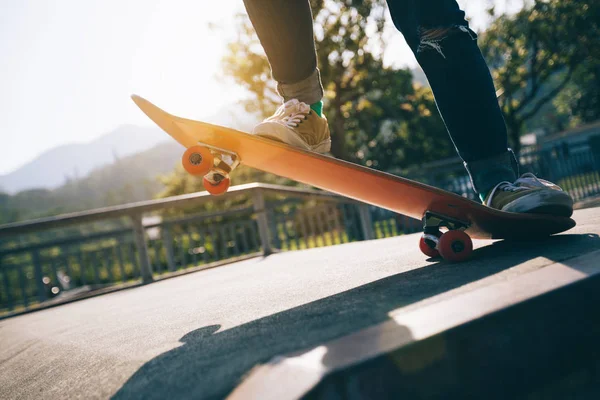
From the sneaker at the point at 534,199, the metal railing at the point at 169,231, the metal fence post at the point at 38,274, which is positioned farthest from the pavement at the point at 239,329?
the metal fence post at the point at 38,274

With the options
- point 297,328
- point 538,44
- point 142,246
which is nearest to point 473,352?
point 297,328

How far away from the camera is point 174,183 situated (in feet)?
121

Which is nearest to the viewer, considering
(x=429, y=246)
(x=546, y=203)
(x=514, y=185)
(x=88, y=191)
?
(x=546, y=203)

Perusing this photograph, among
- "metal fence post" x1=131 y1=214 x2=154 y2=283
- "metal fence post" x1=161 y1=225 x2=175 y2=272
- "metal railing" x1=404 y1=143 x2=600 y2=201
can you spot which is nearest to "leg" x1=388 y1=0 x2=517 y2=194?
"metal fence post" x1=131 y1=214 x2=154 y2=283

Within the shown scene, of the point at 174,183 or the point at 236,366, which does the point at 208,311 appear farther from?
the point at 174,183

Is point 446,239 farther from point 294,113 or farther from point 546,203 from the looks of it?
point 294,113

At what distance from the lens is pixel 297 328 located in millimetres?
963

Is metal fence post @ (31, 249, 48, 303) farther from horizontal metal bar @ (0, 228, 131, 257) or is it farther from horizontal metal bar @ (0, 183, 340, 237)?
horizontal metal bar @ (0, 183, 340, 237)

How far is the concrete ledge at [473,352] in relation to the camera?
25.6 inches

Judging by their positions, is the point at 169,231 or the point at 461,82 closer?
Answer: the point at 461,82

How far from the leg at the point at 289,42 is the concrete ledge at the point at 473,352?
1.16m

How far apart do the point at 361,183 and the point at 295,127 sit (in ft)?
1.25

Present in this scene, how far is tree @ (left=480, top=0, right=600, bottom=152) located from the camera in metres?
19.1

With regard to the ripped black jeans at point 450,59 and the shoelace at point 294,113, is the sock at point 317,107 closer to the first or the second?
the shoelace at point 294,113
